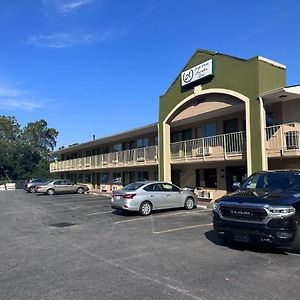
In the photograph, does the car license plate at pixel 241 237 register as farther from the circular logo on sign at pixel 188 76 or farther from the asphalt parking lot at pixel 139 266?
the circular logo on sign at pixel 188 76

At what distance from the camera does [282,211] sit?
26.0ft

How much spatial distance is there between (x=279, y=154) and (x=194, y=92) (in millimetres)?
6966

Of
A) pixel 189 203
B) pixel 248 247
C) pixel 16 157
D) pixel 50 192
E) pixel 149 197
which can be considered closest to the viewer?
pixel 248 247

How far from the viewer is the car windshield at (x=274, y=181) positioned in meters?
9.19

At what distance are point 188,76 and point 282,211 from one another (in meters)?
15.0

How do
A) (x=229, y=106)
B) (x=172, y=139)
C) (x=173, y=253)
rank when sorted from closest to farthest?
(x=173, y=253), (x=229, y=106), (x=172, y=139)

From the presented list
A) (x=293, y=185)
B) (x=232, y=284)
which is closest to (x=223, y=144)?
(x=293, y=185)

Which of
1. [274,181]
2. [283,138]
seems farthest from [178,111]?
[274,181]

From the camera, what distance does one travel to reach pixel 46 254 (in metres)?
8.90

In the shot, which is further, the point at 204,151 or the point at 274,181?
the point at 204,151

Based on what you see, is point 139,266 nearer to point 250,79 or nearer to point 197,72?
point 250,79

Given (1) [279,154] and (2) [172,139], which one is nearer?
(1) [279,154]

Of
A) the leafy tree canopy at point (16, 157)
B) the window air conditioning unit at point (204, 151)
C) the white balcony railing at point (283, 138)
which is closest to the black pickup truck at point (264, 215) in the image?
the white balcony railing at point (283, 138)

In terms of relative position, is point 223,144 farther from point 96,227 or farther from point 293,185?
point 293,185
